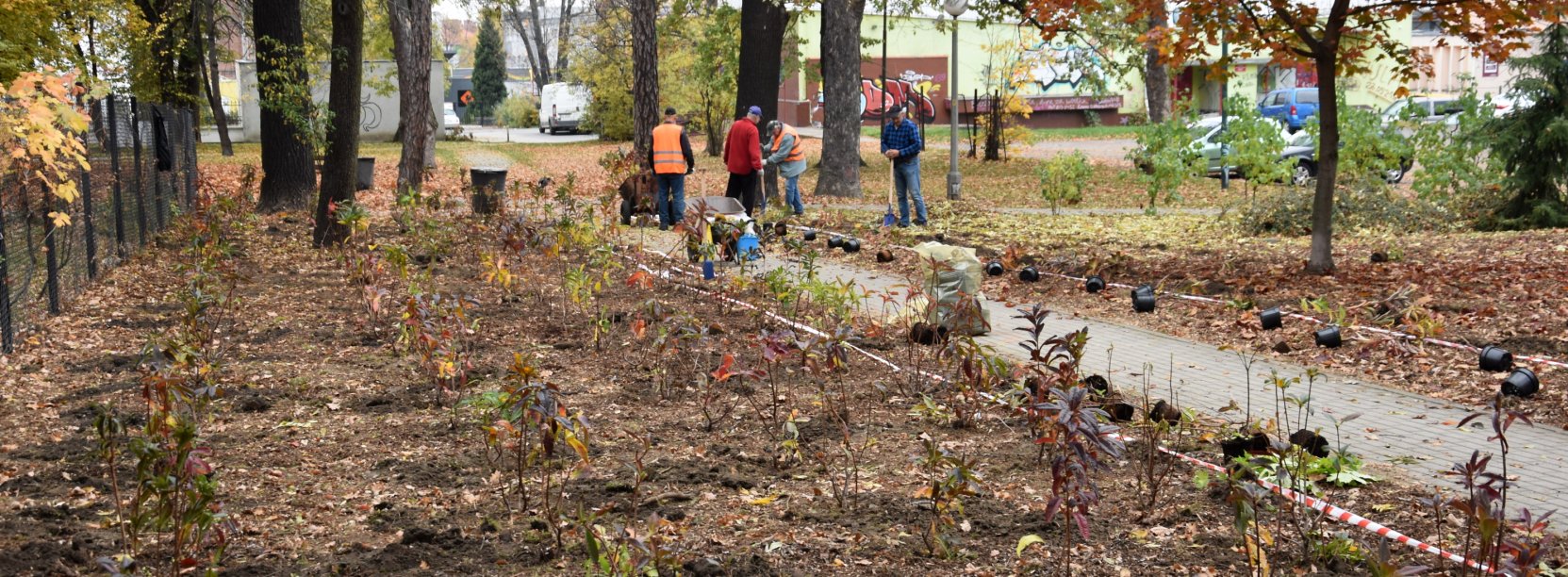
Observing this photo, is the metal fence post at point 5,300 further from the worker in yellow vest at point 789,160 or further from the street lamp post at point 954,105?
the street lamp post at point 954,105

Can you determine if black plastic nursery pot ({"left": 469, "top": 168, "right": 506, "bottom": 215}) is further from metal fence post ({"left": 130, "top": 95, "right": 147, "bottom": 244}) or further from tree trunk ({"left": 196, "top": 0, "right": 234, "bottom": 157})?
tree trunk ({"left": 196, "top": 0, "right": 234, "bottom": 157})

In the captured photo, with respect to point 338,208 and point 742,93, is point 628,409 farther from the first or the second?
point 742,93

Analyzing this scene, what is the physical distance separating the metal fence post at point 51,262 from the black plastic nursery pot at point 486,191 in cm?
596

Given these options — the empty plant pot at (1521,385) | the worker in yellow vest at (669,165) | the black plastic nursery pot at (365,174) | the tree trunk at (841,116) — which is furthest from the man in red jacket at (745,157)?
the empty plant pot at (1521,385)

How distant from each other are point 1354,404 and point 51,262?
843 cm

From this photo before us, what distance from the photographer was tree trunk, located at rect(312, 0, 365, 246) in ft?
44.9

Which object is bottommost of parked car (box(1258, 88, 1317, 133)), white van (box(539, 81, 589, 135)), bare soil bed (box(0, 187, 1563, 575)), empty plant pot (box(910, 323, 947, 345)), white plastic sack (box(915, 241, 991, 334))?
bare soil bed (box(0, 187, 1563, 575))

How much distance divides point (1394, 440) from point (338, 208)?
8.81 metres

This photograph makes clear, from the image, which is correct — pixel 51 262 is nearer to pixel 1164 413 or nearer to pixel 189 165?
pixel 1164 413

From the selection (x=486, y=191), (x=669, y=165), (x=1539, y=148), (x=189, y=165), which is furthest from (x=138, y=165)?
(x=1539, y=148)

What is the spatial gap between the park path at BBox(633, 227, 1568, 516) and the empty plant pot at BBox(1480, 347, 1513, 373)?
1.42 feet

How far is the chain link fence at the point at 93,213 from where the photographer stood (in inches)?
326

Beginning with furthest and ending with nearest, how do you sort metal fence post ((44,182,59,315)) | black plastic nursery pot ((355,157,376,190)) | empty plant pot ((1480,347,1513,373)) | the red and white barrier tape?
black plastic nursery pot ((355,157,376,190))
metal fence post ((44,182,59,315))
the red and white barrier tape
empty plant pot ((1480,347,1513,373))

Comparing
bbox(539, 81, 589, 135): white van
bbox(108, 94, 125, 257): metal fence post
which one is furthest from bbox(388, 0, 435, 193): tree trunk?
bbox(539, 81, 589, 135): white van
